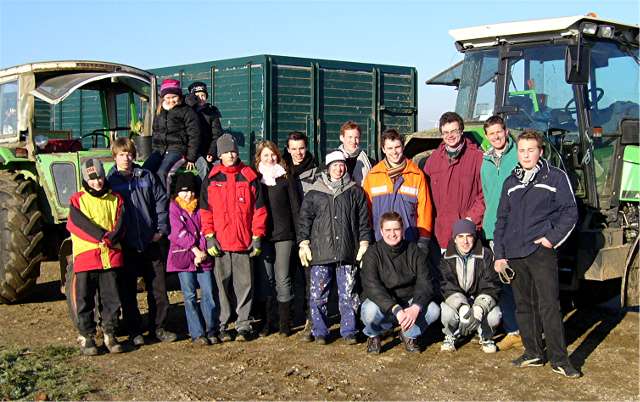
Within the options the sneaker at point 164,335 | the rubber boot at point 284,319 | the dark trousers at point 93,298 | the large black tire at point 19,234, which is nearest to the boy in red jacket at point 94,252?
the dark trousers at point 93,298

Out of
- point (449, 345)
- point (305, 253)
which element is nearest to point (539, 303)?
point (449, 345)

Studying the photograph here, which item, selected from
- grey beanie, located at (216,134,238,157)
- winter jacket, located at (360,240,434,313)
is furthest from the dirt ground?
grey beanie, located at (216,134,238,157)

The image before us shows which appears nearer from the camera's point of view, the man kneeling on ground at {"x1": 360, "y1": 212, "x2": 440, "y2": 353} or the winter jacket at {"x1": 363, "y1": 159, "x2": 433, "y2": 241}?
the man kneeling on ground at {"x1": 360, "y1": 212, "x2": 440, "y2": 353}

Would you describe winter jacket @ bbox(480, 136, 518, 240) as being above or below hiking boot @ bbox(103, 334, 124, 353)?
above

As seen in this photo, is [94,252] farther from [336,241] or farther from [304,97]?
[304,97]

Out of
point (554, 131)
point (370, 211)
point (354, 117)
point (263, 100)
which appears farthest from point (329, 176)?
point (354, 117)

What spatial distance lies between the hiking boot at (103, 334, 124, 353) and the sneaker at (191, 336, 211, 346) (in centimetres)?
60

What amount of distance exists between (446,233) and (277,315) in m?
1.83

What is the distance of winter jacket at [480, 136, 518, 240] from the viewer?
6172mm

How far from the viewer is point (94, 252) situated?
619cm

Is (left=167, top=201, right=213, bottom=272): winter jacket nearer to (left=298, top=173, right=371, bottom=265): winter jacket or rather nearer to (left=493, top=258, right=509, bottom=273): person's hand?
(left=298, top=173, right=371, bottom=265): winter jacket

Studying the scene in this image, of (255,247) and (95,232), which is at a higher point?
(95,232)

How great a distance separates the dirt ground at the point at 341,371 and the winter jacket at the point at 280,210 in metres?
0.87

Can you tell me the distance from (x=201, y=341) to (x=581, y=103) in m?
3.79
